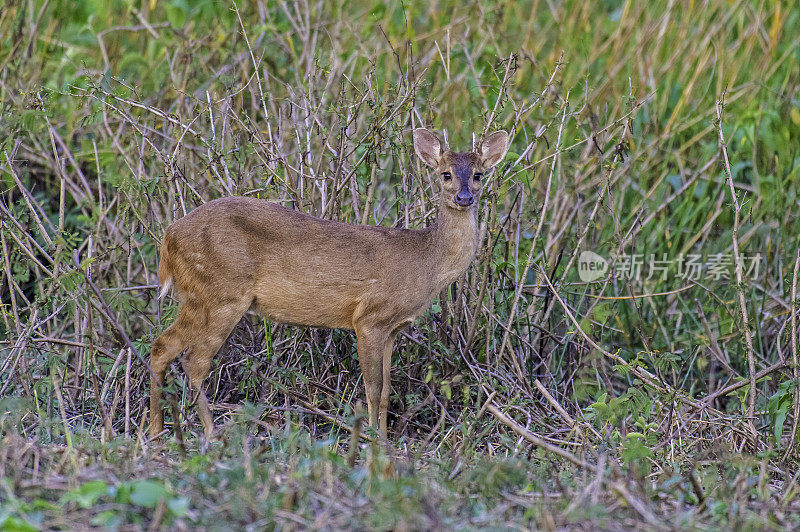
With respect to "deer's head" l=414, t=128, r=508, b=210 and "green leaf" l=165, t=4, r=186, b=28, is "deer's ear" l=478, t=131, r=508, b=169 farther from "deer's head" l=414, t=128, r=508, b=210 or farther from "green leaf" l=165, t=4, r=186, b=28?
"green leaf" l=165, t=4, r=186, b=28

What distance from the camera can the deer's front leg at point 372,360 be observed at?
492 cm

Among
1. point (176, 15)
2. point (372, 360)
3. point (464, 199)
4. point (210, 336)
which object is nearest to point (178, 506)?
point (210, 336)

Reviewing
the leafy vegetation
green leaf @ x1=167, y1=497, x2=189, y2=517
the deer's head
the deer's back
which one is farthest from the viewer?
the deer's head

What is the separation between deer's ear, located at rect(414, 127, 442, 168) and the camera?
16.6 feet

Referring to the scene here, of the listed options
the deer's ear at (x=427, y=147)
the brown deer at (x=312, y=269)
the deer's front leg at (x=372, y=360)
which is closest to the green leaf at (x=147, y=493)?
the brown deer at (x=312, y=269)

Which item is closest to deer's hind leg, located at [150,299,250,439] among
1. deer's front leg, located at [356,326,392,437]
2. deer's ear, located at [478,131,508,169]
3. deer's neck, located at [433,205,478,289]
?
deer's front leg, located at [356,326,392,437]

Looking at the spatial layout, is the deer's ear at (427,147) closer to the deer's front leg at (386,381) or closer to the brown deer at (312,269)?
the brown deer at (312,269)

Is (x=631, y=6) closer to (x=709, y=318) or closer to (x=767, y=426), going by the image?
(x=709, y=318)

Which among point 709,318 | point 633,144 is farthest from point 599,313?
point 633,144

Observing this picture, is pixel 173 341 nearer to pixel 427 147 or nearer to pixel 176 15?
pixel 427 147

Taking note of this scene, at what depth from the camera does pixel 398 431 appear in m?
5.12

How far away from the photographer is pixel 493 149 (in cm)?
511

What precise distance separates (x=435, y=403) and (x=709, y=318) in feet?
7.18

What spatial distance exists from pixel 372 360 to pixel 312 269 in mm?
549
